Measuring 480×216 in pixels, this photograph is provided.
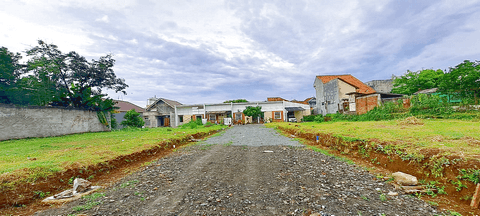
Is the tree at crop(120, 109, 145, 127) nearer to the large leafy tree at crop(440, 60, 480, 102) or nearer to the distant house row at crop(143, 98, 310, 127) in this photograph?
the distant house row at crop(143, 98, 310, 127)

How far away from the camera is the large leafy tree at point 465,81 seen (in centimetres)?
1067

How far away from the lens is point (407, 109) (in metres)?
12.5

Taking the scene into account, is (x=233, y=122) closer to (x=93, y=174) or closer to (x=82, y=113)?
(x=82, y=113)

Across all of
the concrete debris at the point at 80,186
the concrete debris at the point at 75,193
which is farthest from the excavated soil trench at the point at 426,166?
the concrete debris at the point at 80,186

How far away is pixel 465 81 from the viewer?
10969mm

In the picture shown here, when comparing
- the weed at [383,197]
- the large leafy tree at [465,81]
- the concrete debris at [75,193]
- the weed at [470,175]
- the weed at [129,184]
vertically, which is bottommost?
the weed at [383,197]

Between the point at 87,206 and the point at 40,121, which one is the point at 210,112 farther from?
the point at 87,206

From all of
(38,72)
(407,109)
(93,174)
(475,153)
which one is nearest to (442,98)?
(407,109)

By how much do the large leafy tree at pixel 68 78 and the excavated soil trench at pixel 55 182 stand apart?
38.3ft

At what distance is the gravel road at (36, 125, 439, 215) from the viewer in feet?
8.22

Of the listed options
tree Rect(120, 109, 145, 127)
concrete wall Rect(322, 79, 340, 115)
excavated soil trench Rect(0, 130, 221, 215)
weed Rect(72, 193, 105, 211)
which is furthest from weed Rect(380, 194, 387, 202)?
concrete wall Rect(322, 79, 340, 115)

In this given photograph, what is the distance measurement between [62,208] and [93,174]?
5.72ft

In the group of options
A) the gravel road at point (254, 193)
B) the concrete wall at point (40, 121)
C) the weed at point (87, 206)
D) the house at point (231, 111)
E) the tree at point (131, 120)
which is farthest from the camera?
the house at point (231, 111)

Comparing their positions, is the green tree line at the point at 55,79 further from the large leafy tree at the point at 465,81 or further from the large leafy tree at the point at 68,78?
the large leafy tree at the point at 465,81
